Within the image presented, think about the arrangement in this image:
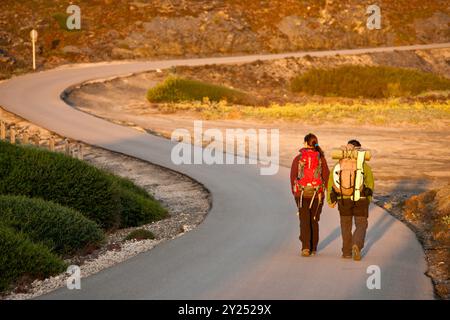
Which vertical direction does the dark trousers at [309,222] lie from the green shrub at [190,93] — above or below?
above

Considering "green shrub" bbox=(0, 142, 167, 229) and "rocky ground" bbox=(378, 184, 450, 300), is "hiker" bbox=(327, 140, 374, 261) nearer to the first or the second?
"rocky ground" bbox=(378, 184, 450, 300)

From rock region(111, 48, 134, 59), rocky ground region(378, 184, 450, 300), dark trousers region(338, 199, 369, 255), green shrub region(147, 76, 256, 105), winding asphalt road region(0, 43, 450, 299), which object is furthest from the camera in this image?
rock region(111, 48, 134, 59)

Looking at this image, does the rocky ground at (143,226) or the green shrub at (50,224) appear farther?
the green shrub at (50,224)

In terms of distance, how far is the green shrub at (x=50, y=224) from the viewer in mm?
15102

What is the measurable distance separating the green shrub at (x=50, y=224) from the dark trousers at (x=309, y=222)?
4031mm

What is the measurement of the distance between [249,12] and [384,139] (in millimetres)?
36038

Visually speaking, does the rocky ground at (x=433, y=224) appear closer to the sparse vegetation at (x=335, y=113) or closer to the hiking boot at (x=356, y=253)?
the hiking boot at (x=356, y=253)

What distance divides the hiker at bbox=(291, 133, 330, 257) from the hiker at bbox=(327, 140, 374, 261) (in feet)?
0.87

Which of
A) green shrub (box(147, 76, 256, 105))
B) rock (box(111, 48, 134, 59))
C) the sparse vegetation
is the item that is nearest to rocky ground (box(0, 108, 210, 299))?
the sparse vegetation

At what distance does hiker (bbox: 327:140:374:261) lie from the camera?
524 inches

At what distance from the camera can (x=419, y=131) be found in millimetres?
35844

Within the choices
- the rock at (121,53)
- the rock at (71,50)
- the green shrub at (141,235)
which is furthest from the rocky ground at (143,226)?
the rock at (121,53)
